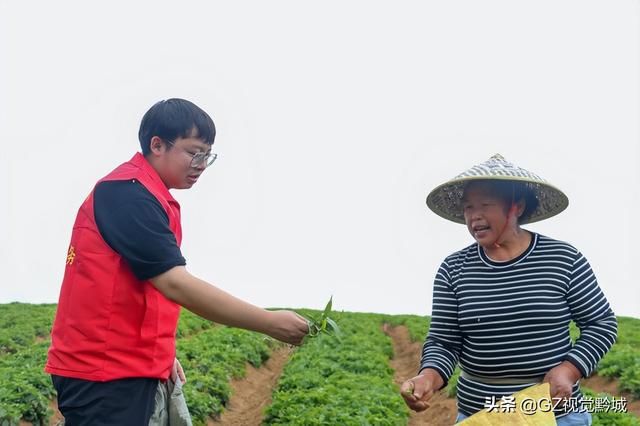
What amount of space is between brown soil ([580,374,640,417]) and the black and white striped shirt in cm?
667

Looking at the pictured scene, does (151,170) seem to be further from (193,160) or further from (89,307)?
(89,307)

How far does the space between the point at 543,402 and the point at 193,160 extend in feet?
5.26

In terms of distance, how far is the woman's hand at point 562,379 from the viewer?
8.72ft

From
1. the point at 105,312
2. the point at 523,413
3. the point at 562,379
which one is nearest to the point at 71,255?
the point at 105,312

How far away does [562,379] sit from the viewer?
2.66 m

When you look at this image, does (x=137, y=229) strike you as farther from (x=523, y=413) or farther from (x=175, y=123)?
(x=523, y=413)

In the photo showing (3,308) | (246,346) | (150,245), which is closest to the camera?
(150,245)

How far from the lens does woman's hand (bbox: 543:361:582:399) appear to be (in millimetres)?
2658

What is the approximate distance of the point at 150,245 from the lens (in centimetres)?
234

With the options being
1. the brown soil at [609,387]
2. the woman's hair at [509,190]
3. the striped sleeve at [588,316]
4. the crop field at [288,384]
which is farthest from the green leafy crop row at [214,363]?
the striped sleeve at [588,316]

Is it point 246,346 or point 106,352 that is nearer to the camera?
point 106,352

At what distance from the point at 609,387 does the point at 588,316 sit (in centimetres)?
783

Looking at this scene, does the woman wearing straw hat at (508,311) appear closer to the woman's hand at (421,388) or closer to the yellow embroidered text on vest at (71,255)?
the woman's hand at (421,388)

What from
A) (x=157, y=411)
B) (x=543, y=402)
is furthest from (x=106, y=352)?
(x=543, y=402)
